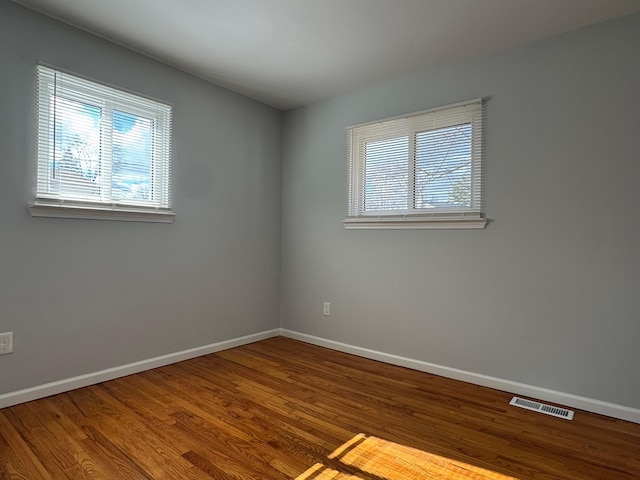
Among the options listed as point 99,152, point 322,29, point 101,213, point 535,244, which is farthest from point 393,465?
point 99,152

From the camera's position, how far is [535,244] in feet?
8.50

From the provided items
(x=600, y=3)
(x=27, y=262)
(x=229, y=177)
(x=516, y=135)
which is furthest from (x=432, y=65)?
(x=27, y=262)

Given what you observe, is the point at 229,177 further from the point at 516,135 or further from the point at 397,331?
the point at 516,135

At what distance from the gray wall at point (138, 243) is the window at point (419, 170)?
110 centimetres

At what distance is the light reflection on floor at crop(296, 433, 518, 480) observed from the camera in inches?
66.1

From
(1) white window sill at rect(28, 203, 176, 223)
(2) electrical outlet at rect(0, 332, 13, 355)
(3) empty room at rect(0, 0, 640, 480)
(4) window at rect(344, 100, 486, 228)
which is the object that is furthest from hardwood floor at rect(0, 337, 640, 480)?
(4) window at rect(344, 100, 486, 228)

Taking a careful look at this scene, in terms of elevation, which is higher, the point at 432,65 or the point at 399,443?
the point at 432,65

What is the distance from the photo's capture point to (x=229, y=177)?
363 centimetres

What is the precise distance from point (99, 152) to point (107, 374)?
1634 mm

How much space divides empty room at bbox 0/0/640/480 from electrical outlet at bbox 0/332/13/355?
18 mm

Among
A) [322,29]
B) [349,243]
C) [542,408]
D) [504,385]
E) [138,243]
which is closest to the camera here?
[542,408]

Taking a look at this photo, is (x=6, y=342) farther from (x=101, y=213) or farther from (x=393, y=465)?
(x=393, y=465)

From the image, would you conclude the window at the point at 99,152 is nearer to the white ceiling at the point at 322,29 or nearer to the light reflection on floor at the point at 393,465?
the white ceiling at the point at 322,29

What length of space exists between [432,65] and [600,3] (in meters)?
1.12
